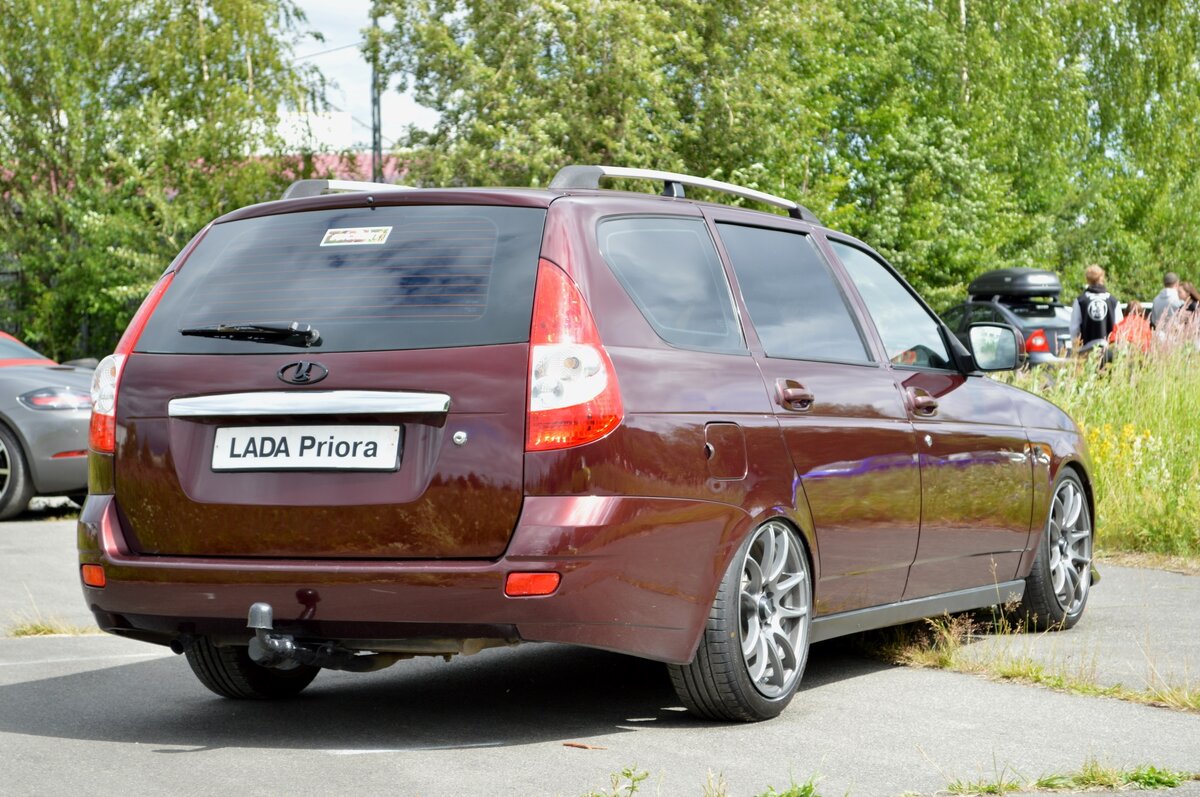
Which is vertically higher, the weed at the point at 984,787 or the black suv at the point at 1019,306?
the weed at the point at 984,787

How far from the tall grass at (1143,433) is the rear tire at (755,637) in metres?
4.72

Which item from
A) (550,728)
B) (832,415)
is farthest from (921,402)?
(550,728)

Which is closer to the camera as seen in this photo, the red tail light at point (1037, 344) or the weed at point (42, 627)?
the weed at point (42, 627)

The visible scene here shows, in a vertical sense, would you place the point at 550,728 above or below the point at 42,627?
above

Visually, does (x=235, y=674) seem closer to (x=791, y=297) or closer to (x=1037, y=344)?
(x=791, y=297)

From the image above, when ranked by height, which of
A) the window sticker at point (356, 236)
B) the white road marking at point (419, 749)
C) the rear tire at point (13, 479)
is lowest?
the rear tire at point (13, 479)

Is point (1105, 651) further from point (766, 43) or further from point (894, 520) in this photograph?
point (766, 43)

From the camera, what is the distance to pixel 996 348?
7000mm

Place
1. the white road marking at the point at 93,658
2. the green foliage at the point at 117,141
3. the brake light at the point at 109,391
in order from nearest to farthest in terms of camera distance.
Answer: the brake light at the point at 109,391, the white road marking at the point at 93,658, the green foliage at the point at 117,141

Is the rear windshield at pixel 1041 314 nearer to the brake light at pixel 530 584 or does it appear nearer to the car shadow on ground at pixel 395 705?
the car shadow on ground at pixel 395 705

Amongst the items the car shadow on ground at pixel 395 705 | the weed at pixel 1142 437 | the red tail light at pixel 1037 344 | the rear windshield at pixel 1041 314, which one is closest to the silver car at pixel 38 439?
the car shadow on ground at pixel 395 705

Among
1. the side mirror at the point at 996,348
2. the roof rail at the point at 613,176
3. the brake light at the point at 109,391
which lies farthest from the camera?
the side mirror at the point at 996,348

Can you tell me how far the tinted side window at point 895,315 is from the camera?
643 cm

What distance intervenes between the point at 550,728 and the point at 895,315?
92.9 inches
